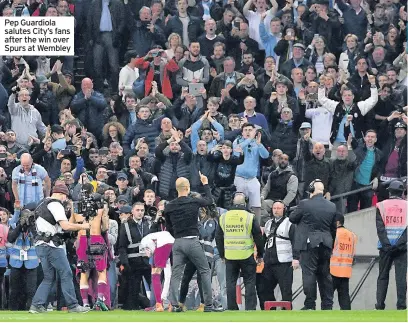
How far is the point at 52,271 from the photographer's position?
24641 millimetres

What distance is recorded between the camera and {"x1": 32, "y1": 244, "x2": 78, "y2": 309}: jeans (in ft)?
80.4

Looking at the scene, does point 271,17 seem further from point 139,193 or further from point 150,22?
point 139,193

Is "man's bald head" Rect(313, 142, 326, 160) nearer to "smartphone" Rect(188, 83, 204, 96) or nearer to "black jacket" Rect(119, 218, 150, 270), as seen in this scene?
"smartphone" Rect(188, 83, 204, 96)

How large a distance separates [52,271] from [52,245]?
429 millimetres

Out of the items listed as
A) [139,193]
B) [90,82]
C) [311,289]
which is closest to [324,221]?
[311,289]

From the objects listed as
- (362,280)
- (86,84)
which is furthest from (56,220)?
(86,84)

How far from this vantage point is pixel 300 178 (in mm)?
30156

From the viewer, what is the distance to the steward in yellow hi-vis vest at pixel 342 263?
1049 inches

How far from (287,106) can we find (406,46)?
3290mm

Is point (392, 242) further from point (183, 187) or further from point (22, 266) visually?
point (22, 266)

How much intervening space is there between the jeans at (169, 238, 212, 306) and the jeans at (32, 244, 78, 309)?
1505mm

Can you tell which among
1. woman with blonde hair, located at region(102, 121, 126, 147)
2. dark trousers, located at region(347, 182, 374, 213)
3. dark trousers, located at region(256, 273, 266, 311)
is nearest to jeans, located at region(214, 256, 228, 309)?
dark trousers, located at region(256, 273, 266, 311)

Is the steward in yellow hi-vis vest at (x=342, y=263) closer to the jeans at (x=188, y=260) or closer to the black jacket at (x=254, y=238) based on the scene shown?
the black jacket at (x=254, y=238)

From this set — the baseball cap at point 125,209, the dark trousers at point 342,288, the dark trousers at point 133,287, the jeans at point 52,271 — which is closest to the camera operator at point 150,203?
the baseball cap at point 125,209
